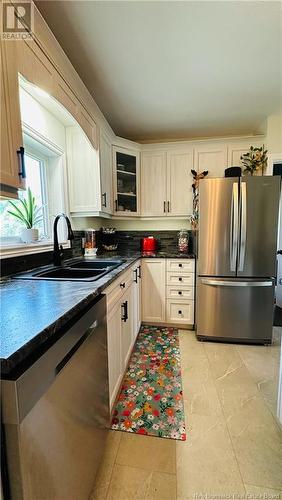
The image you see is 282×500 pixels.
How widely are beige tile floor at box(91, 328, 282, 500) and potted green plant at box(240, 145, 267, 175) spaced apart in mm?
2249

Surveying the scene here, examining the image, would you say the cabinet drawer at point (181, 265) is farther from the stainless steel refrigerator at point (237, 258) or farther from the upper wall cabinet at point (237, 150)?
the upper wall cabinet at point (237, 150)

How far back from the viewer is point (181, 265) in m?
2.59

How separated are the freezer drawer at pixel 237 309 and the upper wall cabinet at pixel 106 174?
4.30 ft

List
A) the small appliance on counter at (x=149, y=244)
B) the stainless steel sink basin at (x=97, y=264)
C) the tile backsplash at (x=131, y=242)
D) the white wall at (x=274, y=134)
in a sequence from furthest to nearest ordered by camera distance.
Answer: the small appliance on counter at (x=149, y=244)
the white wall at (x=274, y=134)
the stainless steel sink basin at (x=97, y=264)
the tile backsplash at (x=131, y=242)

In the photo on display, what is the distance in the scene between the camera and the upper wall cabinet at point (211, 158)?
9.17 ft

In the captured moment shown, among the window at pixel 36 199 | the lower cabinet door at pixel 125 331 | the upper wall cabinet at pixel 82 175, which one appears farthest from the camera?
the upper wall cabinet at pixel 82 175

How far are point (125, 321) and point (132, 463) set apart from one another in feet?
2.70

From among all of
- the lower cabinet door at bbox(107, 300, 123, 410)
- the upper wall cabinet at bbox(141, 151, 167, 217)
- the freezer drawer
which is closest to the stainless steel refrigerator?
the freezer drawer

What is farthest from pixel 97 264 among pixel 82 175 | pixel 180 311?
pixel 180 311

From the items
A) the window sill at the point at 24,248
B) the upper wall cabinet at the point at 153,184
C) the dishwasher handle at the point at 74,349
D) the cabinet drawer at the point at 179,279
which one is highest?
the upper wall cabinet at the point at 153,184

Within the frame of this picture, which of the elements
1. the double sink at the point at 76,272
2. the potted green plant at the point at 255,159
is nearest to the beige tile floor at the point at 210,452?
the double sink at the point at 76,272

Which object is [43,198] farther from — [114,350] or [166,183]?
[166,183]

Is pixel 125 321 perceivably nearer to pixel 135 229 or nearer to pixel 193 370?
pixel 193 370

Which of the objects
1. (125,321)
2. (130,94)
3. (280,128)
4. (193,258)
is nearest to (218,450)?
(125,321)
